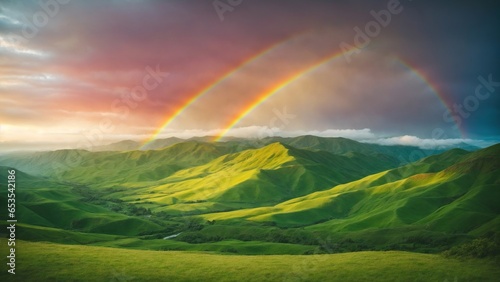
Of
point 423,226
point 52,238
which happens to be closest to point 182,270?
point 52,238

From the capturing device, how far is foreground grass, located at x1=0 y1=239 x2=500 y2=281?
59.4 metres

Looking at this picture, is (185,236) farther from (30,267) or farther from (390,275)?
(390,275)

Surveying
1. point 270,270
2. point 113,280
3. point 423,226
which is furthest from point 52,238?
point 423,226

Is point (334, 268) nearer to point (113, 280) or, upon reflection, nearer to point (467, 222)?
point (113, 280)

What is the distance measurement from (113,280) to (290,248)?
88.9 m

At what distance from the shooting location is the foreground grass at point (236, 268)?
2340 inches

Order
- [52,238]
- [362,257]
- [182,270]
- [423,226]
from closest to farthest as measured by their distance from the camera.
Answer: [182,270] < [362,257] < [52,238] < [423,226]

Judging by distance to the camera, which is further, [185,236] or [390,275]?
[185,236]

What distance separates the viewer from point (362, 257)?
72.8m

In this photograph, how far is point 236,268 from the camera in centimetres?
6581

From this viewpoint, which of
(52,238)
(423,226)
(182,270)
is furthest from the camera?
(423,226)

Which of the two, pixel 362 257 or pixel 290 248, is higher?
pixel 362 257

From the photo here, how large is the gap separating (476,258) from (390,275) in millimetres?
21062

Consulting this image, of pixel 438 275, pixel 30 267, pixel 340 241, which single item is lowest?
pixel 340 241
